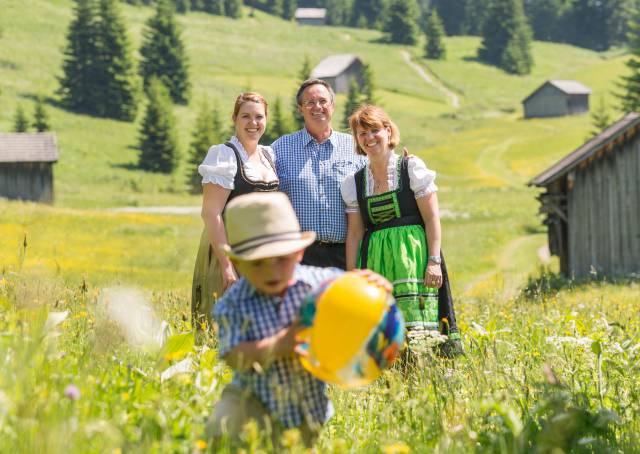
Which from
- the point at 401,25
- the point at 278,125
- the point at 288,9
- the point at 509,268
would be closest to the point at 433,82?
the point at 401,25

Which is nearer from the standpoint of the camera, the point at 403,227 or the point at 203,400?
the point at 203,400

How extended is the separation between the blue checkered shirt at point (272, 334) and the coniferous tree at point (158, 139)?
192 ft

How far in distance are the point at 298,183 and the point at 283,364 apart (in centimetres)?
292

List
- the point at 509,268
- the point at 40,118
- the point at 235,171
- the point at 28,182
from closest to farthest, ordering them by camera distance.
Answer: the point at 235,171 → the point at 509,268 → the point at 28,182 → the point at 40,118

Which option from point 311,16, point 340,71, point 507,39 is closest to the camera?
point 340,71

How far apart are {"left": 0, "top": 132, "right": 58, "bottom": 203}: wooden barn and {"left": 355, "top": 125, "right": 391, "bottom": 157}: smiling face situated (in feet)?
126

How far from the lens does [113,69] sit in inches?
3004

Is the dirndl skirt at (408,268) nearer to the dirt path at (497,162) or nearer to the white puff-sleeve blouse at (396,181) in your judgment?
the white puff-sleeve blouse at (396,181)

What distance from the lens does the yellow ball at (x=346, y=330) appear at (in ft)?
9.67

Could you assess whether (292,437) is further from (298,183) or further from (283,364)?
(298,183)

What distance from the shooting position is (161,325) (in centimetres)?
404

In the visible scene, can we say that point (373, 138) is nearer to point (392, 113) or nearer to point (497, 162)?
point (497, 162)

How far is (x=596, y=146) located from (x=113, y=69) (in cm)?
6138

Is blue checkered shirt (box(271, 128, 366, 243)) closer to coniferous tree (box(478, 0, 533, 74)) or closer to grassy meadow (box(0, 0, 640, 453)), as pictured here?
grassy meadow (box(0, 0, 640, 453))
